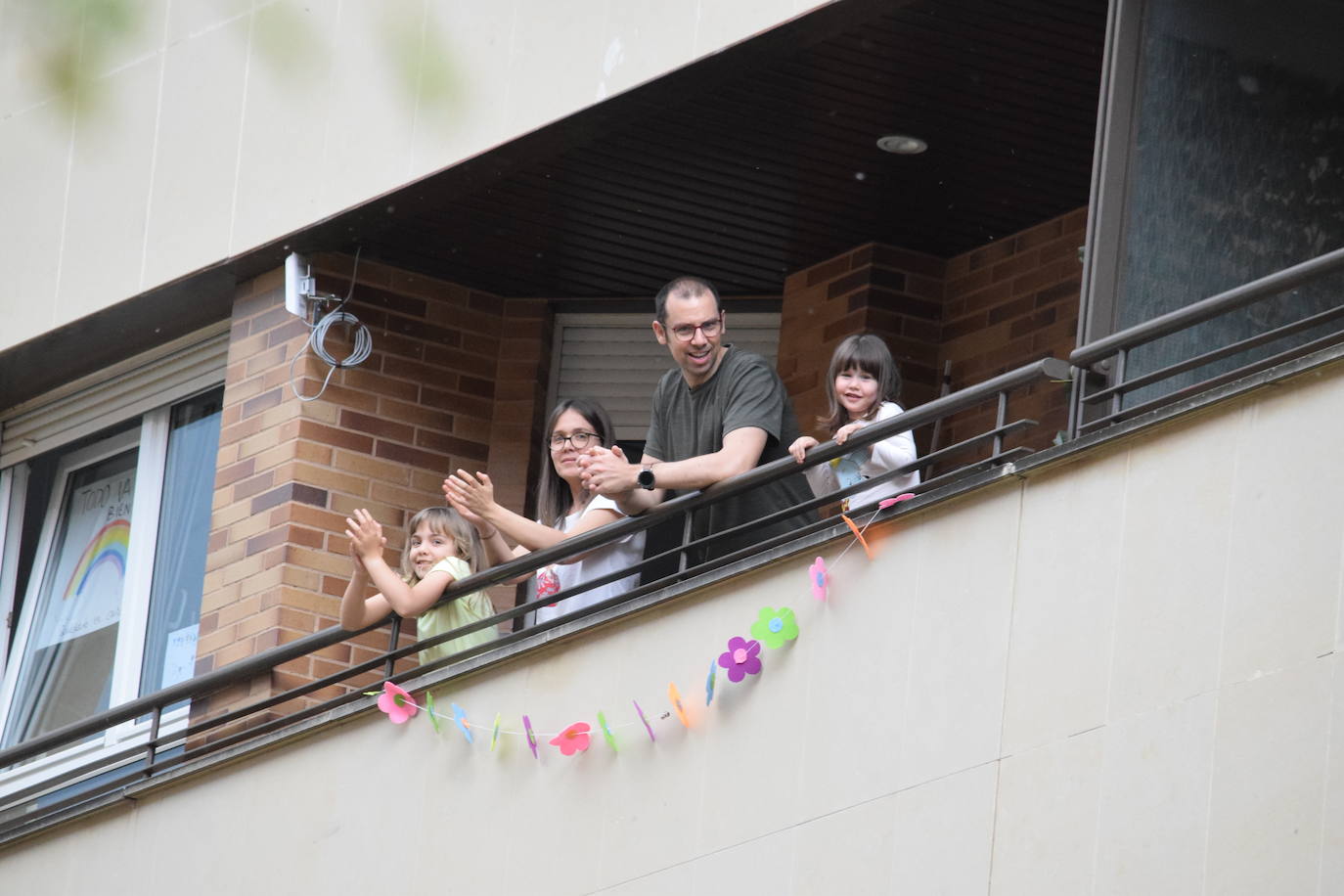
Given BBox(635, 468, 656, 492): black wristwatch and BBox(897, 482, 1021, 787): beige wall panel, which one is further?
BBox(635, 468, 656, 492): black wristwatch

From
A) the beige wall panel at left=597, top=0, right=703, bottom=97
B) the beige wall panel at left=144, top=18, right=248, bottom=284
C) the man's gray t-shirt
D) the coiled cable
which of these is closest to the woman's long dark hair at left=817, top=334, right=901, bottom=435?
the man's gray t-shirt

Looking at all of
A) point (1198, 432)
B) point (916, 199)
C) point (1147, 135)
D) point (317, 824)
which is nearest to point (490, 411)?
point (916, 199)

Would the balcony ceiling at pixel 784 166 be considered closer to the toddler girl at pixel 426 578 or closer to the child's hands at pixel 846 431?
the toddler girl at pixel 426 578

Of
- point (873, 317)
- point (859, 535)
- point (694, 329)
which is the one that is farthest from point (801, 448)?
point (873, 317)

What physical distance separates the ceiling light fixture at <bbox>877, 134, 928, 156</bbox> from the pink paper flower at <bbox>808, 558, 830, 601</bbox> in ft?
A: 8.48

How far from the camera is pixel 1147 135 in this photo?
672cm

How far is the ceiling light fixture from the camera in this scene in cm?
870

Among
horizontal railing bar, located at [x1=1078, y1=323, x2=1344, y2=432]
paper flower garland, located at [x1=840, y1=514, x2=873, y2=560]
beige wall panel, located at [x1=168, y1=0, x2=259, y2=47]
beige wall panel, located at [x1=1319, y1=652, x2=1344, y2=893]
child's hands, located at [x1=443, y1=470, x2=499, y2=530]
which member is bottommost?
beige wall panel, located at [x1=1319, y1=652, x2=1344, y2=893]

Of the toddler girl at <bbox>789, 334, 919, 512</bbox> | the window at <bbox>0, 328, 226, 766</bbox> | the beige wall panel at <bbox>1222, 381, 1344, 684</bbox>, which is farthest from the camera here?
the window at <bbox>0, 328, 226, 766</bbox>

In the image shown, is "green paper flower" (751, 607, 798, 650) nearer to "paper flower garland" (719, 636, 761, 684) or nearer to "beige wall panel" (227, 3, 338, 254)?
"paper flower garland" (719, 636, 761, 684)

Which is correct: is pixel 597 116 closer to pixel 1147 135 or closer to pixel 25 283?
pixel 1147 135

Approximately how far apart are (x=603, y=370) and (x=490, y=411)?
0.58m

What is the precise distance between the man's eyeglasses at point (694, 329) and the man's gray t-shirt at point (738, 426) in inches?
5.1

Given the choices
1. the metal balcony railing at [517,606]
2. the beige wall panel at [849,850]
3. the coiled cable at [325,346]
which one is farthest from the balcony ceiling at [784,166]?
the beige wall panel at [849,850]
